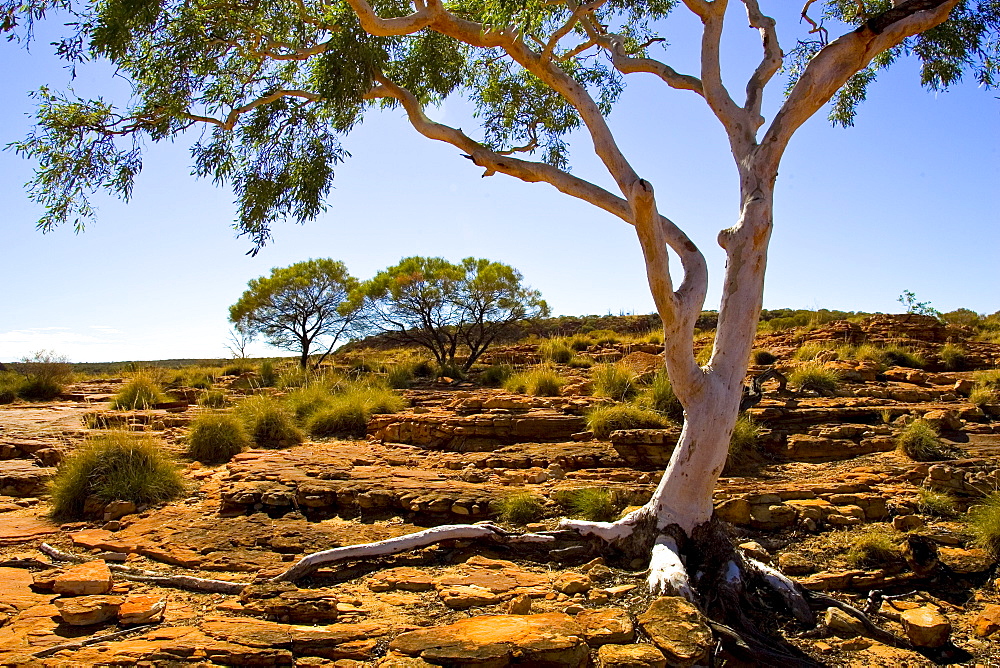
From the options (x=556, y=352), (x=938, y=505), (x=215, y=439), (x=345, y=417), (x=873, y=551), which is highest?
Answer: (x=556, y=352)

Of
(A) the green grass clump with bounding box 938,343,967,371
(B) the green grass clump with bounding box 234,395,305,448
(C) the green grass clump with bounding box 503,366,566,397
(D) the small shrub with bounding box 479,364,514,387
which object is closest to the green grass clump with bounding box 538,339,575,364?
(D) the small shrub with bounding box 479,364,514,387

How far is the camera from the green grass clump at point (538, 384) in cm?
1243

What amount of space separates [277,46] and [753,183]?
5.16 meters

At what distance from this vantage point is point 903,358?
48.2 ft

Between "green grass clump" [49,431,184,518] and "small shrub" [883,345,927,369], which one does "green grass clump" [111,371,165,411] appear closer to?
"green grass clump" [49,431,184,518]

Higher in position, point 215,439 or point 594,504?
point 215,439

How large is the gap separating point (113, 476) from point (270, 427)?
3214mm

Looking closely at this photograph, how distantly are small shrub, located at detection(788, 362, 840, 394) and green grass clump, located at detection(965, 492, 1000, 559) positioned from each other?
4.98 m

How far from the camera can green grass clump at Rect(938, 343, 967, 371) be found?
1420 centimetres

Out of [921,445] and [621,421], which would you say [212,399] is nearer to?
[621,421]

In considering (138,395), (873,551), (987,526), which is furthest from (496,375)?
(987,526)

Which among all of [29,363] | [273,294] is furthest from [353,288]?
[29,363]

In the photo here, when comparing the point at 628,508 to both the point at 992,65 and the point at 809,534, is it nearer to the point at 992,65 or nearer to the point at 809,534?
the point at 809,534

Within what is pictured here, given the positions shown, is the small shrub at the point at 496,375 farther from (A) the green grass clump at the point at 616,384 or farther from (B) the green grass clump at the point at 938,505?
(B) the green grass clump at the point at 938,505
